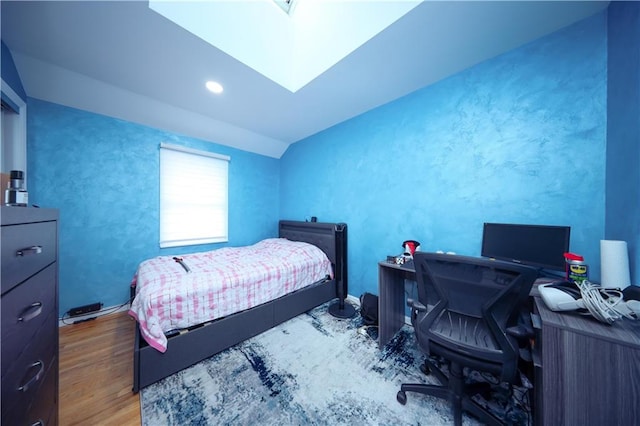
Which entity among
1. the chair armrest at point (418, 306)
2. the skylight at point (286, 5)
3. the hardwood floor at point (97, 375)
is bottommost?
the hardwood floor at point (97, 375)

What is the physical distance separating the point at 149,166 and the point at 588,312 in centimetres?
411

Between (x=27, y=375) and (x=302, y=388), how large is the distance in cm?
137

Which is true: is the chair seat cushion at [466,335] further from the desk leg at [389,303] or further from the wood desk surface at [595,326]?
the desk leg at [389,303]

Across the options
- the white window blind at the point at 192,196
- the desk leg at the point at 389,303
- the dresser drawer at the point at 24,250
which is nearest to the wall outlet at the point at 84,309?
the white window blind at the point at 192,196

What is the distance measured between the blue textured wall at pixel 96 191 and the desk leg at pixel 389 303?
9.47 ft

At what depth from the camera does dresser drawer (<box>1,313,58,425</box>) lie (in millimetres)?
564

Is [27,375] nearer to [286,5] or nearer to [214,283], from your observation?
[214,283]

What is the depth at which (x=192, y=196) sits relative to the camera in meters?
3.05

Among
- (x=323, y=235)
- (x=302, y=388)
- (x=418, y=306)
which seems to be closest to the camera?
(x=418, y=306)

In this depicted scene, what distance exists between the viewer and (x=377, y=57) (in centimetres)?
178

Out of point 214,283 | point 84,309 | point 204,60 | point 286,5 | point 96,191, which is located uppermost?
point 286,5

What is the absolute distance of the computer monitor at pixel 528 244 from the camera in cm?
134

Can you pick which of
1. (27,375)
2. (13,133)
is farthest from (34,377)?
(13,133)

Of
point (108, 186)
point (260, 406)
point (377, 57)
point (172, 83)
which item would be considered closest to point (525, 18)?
point (377, 57)
